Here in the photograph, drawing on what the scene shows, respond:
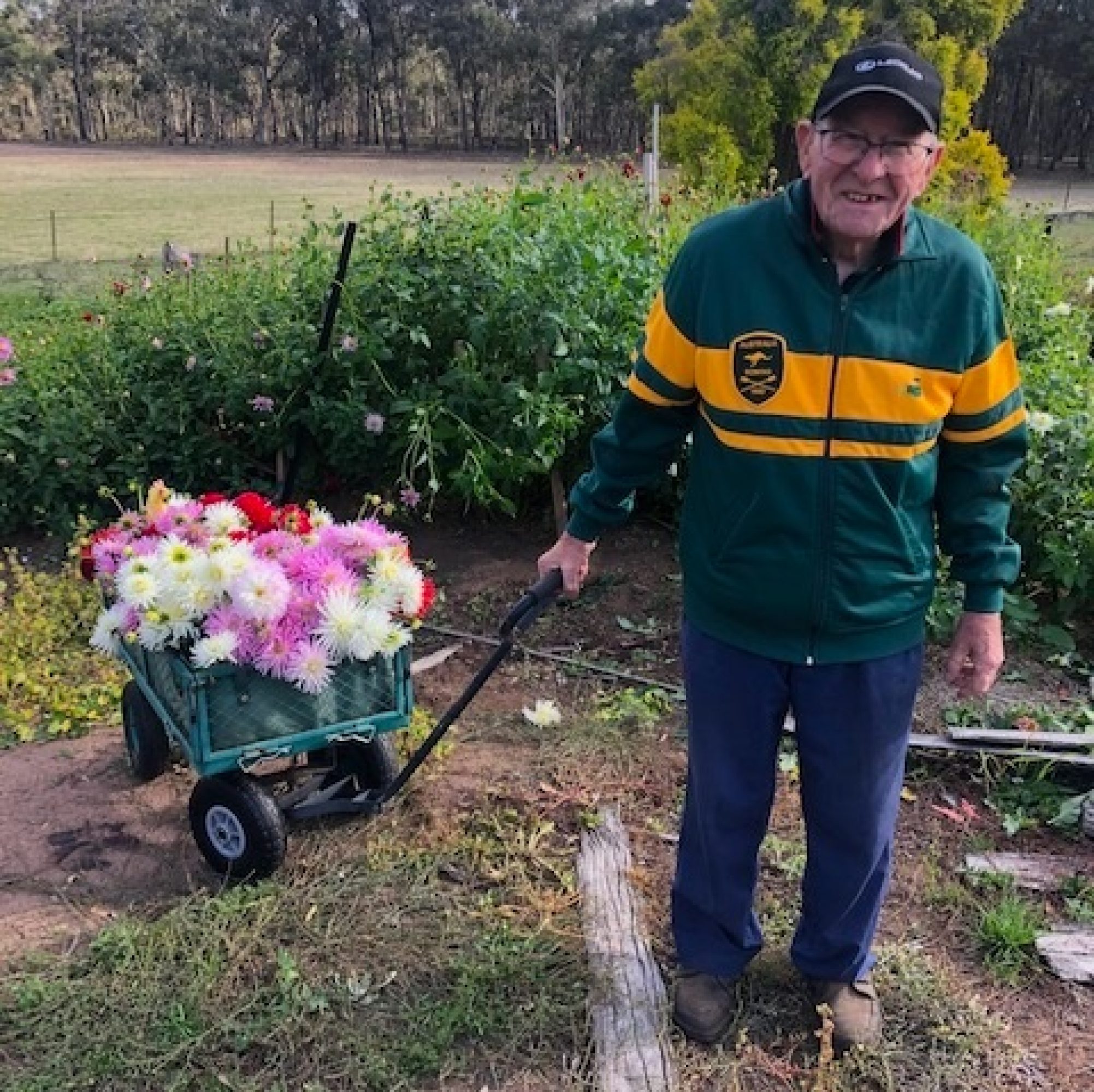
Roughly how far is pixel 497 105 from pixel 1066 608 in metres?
54.4

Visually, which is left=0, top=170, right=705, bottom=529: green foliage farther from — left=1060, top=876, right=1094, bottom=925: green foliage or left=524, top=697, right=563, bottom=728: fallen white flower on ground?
left=1060, top=876, right=1094, bottom=925: green foliage

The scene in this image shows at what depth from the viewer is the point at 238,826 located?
2963 mm

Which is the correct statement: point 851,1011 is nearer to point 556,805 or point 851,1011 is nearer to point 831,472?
point 556,805

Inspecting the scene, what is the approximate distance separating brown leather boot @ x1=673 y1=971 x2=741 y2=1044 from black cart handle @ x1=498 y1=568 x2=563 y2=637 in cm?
84

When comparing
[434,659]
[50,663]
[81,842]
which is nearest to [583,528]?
[81,842]

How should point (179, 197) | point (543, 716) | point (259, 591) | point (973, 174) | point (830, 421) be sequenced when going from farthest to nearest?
1. point (179, 197)
2. point (973, 174)
3. point (543, 716)
4. point (259, 591)
5. point (830, 421)

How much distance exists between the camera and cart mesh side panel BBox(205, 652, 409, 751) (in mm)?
2855

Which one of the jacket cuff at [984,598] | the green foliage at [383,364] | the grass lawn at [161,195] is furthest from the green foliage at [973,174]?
the jacket cuff at [984,598]

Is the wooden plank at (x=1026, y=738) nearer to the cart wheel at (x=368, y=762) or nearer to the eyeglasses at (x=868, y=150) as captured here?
the cart wheel at (x=368, y=762)

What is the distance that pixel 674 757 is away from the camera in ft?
12.0

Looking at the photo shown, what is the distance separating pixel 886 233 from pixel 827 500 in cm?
45

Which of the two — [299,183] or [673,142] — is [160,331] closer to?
[673,142]

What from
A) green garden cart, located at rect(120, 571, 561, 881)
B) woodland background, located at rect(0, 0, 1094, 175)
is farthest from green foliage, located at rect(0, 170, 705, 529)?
woodland background, located at rect(0, 0, 1094, 175)

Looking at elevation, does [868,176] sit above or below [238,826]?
above
